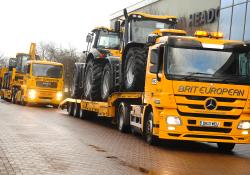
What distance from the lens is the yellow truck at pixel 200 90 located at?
12922 mm

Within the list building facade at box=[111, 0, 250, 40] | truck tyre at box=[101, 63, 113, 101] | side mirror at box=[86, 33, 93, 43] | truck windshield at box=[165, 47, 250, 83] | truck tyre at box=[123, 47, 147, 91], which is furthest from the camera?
building facade at box=[111, 0, 250, 40]

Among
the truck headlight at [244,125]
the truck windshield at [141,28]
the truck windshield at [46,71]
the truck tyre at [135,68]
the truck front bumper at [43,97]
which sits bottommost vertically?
the truck front bumper at [43,97]

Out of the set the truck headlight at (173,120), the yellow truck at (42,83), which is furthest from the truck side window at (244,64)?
the yellow truck at (42,83)

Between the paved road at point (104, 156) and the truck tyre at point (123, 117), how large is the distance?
827 millimetres

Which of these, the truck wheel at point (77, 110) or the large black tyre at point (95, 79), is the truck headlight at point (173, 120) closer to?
the large black tyre at point (95, 79)

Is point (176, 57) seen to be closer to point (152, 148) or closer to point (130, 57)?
point (152, 148)

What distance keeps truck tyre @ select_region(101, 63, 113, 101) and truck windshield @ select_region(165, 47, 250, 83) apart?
539 centimetres

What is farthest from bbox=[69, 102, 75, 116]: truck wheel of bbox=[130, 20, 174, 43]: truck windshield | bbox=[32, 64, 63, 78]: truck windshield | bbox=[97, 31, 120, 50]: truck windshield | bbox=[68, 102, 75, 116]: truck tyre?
bbox=[130, 20, 174, 43]: truck windshield

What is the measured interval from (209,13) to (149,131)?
96.9 ft

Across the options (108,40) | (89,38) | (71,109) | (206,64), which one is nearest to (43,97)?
(71,109)

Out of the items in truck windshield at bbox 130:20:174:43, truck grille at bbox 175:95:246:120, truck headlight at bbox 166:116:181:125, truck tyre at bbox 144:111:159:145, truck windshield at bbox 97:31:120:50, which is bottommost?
truck tyre at bbox 144:111:159:145

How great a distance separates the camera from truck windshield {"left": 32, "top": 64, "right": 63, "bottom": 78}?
112 ft

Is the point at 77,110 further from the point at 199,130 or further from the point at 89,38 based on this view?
the point at 199,130

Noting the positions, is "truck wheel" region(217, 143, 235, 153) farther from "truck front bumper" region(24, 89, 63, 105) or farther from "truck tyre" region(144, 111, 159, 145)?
"truck front bumper" region(24, 89, 63, 105)
